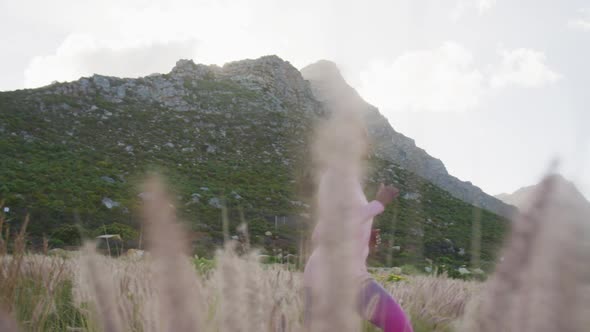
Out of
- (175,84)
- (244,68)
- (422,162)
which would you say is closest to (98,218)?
(175,84)

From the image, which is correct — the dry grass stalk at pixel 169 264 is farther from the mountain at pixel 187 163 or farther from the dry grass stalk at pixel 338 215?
the mountain at pixel 187 163

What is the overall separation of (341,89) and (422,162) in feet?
294

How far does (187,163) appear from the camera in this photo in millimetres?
42031

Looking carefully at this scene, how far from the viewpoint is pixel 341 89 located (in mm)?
487

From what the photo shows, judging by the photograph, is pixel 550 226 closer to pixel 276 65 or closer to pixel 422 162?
pixel 276 65

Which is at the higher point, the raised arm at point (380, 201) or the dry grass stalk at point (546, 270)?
the raised arm at point (380, 201)

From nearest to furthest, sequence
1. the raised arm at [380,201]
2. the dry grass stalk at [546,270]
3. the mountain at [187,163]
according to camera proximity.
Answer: the dry grass stalk at [546,270], the raised arm at [380,201], the mountain at [187,163]

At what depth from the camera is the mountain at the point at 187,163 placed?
2567 centimetres

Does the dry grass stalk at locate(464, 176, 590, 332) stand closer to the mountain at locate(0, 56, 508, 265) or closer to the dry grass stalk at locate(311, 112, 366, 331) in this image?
the dry grass stalk at locate(311, 112, 366, 331)

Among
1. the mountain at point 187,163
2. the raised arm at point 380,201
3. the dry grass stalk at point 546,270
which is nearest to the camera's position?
the dry grass stalk at point 546,270

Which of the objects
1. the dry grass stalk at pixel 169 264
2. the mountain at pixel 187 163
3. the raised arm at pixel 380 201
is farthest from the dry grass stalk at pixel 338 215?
the mountain at pixel 187 163

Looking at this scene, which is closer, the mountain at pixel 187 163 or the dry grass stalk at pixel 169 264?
the dry grass stalk at pixel 169 264

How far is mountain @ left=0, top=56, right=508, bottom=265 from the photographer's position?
25.7 m

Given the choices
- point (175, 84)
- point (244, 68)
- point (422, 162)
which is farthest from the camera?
point (422, 162)
